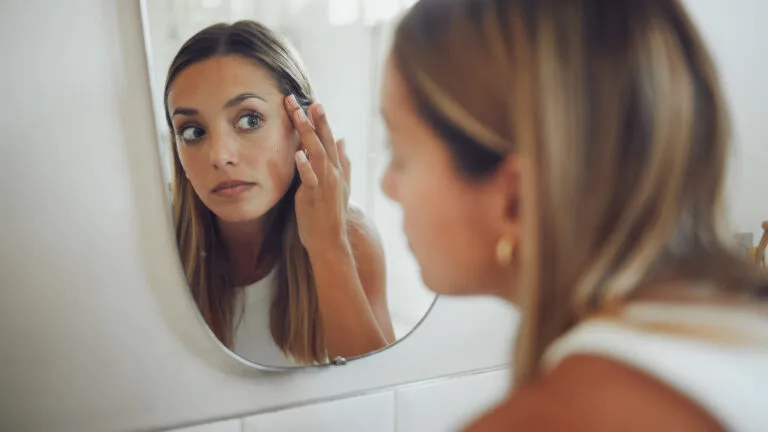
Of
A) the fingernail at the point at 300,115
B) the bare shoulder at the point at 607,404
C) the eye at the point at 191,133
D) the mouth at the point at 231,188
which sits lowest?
the bare shoulder at the point at 607,404

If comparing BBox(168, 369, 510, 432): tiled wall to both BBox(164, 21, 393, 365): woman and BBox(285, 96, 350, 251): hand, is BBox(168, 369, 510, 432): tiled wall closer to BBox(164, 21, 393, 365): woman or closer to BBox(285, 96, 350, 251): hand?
BBox(164, 21, 393, 365): woman

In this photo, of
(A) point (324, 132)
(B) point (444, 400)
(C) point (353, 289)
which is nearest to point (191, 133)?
(A) point (324, 132)

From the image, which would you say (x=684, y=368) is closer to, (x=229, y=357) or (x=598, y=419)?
(x=598, y=419)

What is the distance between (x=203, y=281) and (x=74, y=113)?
0.68 ft

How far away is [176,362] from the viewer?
69 centimetres

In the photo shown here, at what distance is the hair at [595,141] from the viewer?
1.36 feet

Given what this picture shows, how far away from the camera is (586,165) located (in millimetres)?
420

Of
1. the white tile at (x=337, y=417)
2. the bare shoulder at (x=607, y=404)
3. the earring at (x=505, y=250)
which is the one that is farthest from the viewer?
the white tile at (x=337, y=417)

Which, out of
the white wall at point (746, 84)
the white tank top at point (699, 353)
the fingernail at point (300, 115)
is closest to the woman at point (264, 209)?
the fingernail at point (300, 115)

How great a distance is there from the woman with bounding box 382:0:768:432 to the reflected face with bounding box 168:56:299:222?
0.23m

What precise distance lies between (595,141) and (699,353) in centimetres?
14

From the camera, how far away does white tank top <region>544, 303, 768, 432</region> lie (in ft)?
1.10

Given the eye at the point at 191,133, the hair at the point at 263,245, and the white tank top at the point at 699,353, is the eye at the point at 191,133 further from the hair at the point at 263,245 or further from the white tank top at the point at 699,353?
the white tank top at the point at 699,353

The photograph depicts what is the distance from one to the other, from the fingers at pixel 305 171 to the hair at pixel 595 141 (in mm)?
257
